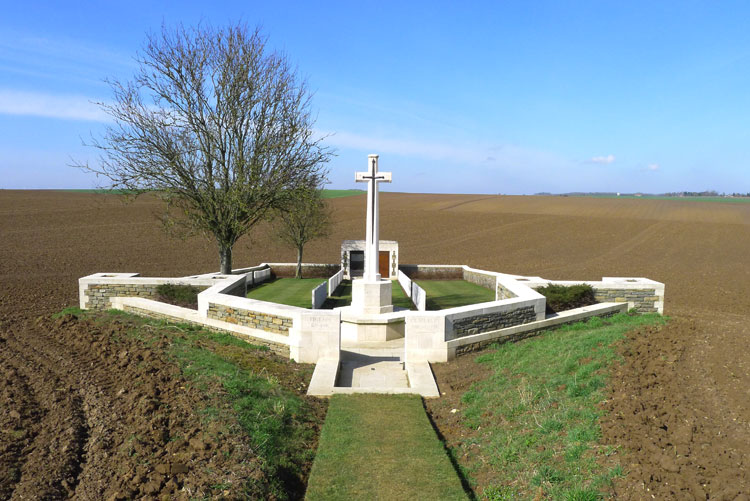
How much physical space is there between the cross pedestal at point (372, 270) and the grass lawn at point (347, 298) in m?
3.06

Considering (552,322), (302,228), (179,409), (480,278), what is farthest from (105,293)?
(480,278)

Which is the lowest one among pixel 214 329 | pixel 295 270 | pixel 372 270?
pixel 295 270

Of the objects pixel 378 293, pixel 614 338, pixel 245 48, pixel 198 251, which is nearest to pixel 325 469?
pixel 614 338

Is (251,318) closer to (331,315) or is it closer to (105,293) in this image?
(331,315)

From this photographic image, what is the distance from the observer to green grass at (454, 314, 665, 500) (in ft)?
17.2

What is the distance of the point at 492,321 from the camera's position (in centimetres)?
1184

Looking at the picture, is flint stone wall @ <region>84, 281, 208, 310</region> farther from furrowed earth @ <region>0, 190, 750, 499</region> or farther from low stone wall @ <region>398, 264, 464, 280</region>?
low stone wall @ <region>398, 264, 464, 280</region>

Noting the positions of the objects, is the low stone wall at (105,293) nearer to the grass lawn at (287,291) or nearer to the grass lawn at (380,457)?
the grass lawn at (287,291)

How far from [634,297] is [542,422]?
404 inches

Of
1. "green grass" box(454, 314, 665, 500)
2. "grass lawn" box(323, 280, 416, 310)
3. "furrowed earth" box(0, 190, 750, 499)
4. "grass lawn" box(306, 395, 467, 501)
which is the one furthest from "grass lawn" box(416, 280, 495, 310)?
"grass lawn" box(306, 395, 467, 501)

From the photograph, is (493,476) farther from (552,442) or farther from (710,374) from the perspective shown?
(710,374)

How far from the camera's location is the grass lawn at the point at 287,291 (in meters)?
17.7

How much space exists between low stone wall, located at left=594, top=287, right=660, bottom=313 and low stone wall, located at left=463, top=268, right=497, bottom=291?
6.20 metres

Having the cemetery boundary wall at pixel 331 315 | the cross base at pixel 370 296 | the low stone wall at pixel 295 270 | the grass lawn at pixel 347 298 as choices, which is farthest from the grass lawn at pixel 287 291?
the cross base at pixel 370 296
